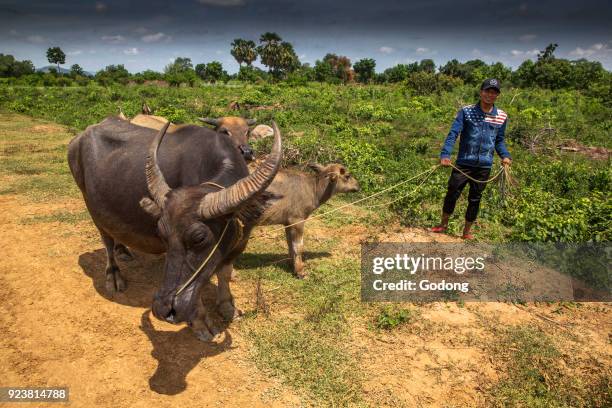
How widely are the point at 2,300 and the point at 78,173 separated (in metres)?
1.95

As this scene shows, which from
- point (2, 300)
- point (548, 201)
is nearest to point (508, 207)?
point (548, 201)

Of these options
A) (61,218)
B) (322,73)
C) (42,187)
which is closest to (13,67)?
(322,73)

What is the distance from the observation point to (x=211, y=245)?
3.50m

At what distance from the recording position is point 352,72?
236ft

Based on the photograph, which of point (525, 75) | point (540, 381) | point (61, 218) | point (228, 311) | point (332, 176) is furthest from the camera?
point (525, 75)

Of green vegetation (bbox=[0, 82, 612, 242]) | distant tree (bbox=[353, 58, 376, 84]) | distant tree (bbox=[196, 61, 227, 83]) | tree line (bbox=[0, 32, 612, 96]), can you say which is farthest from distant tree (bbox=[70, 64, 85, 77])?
distant tree (bbox=[353, 58, 376, 84])

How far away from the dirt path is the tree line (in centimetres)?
2735

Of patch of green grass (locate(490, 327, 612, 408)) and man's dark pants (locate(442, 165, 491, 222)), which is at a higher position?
man's dark pants (locate(442, 165, 491, 222))

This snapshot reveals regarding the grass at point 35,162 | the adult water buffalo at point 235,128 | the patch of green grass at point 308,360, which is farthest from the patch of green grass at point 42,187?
the patch of green grass at point 308,360

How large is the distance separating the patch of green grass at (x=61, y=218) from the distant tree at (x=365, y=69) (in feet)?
Answer: 220

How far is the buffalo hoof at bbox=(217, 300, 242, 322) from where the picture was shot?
4.93 metres

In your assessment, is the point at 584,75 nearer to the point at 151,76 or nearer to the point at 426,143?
the point at 426,143

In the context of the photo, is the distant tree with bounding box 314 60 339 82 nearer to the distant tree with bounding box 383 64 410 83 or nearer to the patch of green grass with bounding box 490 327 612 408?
the distant tree with bounding box 383 64 410 83

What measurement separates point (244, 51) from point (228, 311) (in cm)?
8794
